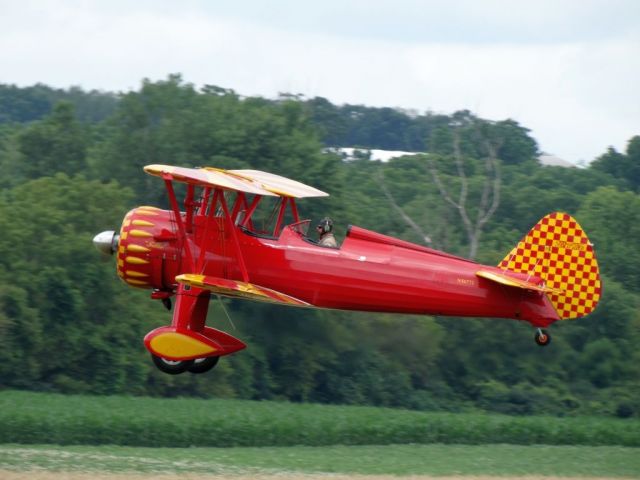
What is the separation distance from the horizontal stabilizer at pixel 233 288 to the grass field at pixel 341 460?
3.07 m

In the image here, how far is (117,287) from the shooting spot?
34.2 m

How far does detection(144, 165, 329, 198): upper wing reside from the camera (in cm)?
1587

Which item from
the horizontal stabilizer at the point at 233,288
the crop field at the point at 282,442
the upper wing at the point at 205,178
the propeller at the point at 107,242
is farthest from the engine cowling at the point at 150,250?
the crop field at the point at 282,442

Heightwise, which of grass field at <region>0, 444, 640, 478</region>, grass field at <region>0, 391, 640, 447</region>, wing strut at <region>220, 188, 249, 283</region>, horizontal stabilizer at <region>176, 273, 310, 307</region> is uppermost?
wing strut at <region>220, 188, 249, 283</region>

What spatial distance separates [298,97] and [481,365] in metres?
17.6

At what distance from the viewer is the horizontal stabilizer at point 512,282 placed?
1612 centimetres

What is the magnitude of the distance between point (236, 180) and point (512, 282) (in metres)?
3.91

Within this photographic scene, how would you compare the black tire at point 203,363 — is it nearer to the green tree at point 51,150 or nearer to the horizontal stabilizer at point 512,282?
the horizontal stabilizer at point 512,282

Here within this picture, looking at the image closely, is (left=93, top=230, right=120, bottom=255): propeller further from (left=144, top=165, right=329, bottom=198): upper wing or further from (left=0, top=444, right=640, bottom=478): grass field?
(left=0, top=444, right=640, bottom=478): grass field

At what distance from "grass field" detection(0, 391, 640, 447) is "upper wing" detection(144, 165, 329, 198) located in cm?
738

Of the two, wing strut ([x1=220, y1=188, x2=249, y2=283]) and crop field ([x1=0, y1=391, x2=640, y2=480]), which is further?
crop field ([x1=0, y1=391, x2=640, y2=480])

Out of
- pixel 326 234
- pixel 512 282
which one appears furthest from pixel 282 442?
pixel 512 282

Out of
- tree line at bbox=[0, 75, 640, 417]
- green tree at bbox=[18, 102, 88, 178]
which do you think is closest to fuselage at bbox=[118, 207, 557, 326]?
tree line at bbox=[0, 75, 640, 417]

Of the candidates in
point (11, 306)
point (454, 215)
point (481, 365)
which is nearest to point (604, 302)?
point (481, 365)
